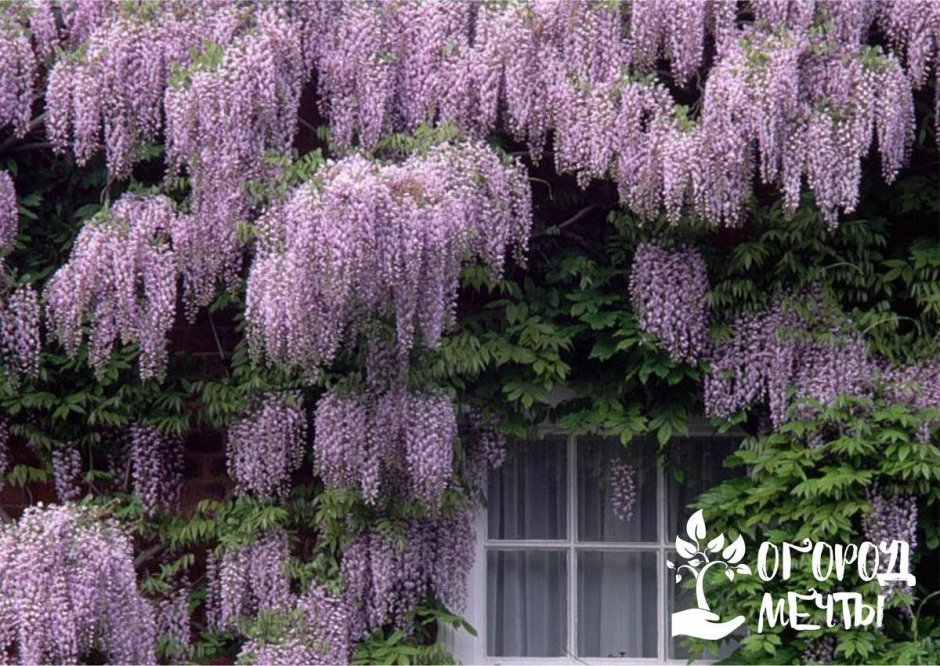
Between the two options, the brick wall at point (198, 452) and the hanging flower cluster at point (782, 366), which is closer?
the hanging flower cluster at point (782, 366)

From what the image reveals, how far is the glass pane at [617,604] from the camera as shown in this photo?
5602 millimetres

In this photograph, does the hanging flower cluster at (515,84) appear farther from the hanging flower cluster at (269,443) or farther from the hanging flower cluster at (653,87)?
the hanging flower cluster at (269,443)

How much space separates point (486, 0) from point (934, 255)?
1.76 m

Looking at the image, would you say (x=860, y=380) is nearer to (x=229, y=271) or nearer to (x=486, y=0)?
(x=486, y=0)

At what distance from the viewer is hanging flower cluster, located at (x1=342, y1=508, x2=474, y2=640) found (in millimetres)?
5406

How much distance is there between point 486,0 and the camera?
18.2ft

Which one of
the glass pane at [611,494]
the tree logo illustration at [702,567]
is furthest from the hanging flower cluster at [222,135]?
the tree logo illustration at [702,567]

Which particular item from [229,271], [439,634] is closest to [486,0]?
[229,271]

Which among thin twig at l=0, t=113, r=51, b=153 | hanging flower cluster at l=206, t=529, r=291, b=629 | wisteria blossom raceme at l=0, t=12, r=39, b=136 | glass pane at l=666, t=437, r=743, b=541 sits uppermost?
wisteria blossom raceme at l=0, t=12, r=39, b=136

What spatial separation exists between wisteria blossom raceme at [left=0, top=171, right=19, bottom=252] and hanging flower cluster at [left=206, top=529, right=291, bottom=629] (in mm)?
1300

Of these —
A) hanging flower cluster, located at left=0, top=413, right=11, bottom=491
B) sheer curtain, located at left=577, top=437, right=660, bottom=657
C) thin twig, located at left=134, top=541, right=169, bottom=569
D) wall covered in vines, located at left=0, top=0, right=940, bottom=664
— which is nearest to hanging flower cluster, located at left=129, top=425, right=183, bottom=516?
wall covered in vines, located at left=0, top=0, right=940, bottom=664

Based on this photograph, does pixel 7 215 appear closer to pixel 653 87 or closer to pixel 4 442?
pixel 4 442

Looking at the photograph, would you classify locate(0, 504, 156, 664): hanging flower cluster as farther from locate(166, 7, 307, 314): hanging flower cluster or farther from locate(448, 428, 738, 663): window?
locate(448, 428, 738, 663): window

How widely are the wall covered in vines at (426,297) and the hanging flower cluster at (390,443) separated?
0.03ft
